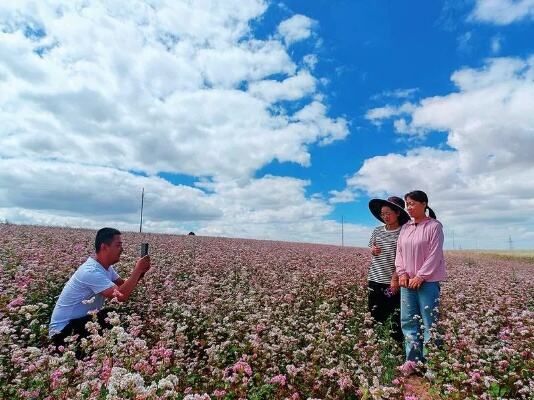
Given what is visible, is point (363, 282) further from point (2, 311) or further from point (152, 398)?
point (152, 398)

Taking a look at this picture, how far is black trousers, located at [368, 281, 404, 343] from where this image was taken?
697 cm

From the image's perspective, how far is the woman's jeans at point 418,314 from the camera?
19.3ft

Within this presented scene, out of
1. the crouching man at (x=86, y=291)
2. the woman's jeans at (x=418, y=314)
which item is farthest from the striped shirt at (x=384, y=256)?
the crouching man at (x=86, y=291)

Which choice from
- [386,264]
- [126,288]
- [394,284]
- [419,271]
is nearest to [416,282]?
[419,271]

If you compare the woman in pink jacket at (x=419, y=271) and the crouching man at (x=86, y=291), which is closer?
the crouching man at (x=86, y=291)

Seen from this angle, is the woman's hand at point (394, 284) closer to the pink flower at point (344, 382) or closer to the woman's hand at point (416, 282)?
the woman's hand at point (416, 282)

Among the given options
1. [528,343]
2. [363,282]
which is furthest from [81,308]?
[363,282]

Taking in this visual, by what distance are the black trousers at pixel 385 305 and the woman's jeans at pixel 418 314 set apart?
0.67 meters

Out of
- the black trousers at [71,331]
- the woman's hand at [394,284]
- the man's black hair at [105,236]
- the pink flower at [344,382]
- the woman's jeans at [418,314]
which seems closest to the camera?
the pink flower at [344,382]

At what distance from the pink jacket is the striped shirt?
60 cm

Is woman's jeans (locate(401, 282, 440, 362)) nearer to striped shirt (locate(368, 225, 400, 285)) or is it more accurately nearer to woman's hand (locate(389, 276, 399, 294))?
woman's hand (locate(389, 276, 399, 294))

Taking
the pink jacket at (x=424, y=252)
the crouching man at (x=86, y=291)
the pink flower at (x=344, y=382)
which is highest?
the pink jacket at (x=424, y=252)

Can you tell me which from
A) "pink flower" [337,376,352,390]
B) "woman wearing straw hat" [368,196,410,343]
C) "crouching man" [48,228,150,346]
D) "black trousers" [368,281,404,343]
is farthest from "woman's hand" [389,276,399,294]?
"crouching man" [48,228,150,346]

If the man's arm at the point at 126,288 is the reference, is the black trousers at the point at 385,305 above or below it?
below
